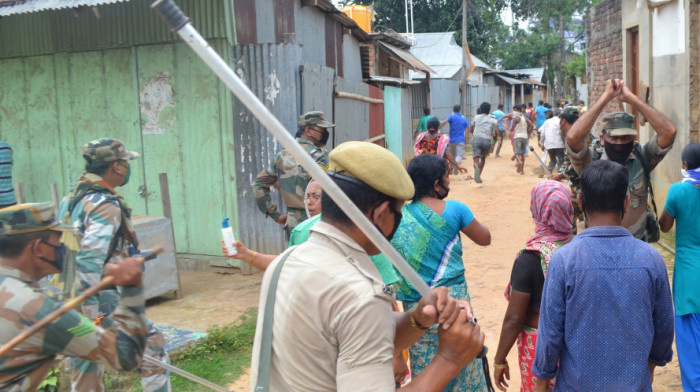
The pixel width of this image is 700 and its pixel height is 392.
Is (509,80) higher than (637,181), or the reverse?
(509,80)

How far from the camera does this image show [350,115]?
9.91m

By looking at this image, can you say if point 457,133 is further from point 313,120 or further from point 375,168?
point 375,168

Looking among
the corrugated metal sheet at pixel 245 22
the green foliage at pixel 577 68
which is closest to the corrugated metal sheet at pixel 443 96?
the green foliage at pixel 577 68

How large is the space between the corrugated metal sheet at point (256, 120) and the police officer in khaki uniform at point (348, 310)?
5656 millimetres

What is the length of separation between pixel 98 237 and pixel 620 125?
323 cm

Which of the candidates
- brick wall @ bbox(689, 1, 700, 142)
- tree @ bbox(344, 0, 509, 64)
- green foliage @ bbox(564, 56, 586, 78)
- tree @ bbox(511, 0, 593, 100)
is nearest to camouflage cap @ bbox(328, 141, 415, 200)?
brick wall @ bbox(689, 1, 700, 142)

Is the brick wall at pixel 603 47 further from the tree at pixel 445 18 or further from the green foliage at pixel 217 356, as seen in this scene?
the tree at pixel 445 18

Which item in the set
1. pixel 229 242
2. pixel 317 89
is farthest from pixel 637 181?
pixel 317 89

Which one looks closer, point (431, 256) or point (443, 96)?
point (431, 256)

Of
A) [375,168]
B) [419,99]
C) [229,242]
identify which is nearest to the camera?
[375,168]

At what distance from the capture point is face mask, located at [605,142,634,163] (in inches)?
161

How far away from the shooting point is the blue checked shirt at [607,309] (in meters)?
2.59

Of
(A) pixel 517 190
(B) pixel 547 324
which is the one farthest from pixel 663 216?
(A) pixel 517 190

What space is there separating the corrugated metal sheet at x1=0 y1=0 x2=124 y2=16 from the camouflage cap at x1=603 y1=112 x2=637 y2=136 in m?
4.93
